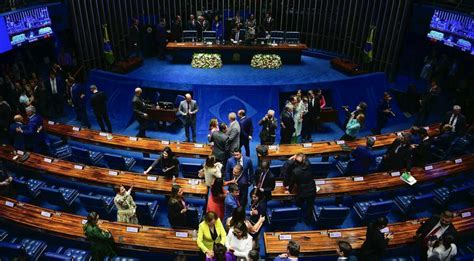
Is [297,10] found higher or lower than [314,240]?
higher

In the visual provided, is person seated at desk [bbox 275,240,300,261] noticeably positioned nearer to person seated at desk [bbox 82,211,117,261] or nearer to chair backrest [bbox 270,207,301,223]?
chair backrest [bbox 270,207,301,223]

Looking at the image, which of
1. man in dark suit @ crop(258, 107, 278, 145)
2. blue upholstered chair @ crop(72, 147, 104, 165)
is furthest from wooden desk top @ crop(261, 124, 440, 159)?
blue upholstered chair @ crop(72, 147, 104, 165)

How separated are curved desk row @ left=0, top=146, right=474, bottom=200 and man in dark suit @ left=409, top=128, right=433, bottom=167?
0.57 feet

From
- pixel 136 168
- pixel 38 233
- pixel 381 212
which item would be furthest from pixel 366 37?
pixel 38 233

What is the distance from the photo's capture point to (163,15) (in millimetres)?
17828

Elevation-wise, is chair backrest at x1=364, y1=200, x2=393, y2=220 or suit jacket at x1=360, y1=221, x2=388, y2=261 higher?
suit jacket at x1=360, y1=221, x2=388, y2=261

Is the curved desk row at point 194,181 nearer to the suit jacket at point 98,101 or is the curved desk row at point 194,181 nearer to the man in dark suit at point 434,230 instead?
the man in dark suit at point 434,230

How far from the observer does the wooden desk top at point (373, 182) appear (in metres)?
8.01

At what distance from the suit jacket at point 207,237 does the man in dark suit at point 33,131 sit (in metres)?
5.87

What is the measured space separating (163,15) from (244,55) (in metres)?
4.74

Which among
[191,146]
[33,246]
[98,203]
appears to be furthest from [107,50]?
[33,246]

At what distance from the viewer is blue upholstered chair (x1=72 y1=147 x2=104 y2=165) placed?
933 centimetres

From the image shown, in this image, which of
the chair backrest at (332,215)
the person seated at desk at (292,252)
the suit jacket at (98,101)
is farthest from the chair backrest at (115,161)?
the person seated at desk at (292,252)

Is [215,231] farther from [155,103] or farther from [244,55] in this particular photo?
[244,55]
